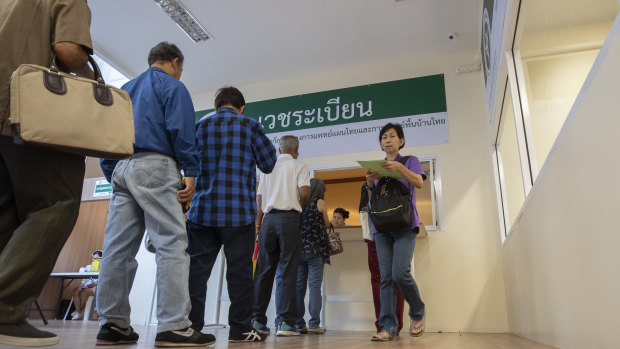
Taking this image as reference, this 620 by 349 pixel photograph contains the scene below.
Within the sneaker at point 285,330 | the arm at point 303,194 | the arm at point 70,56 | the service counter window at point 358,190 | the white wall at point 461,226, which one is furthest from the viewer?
the service counter window at point 358,190

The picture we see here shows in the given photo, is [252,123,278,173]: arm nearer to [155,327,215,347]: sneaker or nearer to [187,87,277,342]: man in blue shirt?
[187,87,277,342]: man in blue shirt

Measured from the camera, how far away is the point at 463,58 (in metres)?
4.71

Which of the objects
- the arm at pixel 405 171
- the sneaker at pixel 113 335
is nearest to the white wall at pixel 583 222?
the arm at pixel 405 171

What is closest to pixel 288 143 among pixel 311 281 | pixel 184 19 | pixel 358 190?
pixel 311 281

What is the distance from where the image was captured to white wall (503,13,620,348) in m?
1.05

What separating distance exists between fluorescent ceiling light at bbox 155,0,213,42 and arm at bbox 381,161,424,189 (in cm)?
299

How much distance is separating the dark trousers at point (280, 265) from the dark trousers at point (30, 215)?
164 centimetres

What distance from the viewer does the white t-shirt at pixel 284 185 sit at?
282cm

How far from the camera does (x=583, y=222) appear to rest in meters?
1.30

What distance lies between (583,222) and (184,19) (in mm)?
4165

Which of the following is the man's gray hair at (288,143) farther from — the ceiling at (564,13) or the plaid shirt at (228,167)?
the ceiling at (564,13)

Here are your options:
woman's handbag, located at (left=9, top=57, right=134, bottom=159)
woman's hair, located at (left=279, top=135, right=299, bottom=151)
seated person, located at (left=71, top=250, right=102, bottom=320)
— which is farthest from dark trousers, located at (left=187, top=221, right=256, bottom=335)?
seated person, located at (left=71, top=250, right=102, bottom=320)

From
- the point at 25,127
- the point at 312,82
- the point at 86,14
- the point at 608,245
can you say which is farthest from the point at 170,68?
the point at 312,82

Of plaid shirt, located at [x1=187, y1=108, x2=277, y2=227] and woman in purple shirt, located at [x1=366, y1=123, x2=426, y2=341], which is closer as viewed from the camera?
plaid shirt, located at [x1=187, y1=108, x2=277, y2=227]
